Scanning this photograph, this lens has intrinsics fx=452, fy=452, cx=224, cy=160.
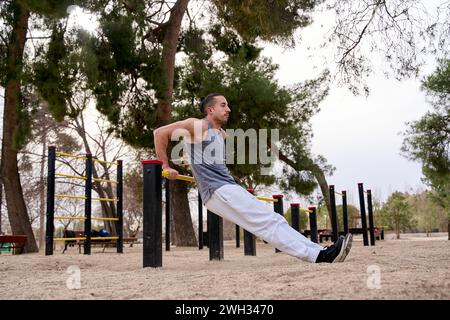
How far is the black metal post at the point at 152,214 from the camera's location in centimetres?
362

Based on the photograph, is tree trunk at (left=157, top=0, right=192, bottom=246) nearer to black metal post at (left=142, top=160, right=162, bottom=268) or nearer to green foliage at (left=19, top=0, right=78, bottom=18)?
green foliage at (left=19, top=0, right=78, bottom=18)

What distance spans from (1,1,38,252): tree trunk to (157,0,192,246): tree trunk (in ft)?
8.99

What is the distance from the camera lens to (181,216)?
1022 cm

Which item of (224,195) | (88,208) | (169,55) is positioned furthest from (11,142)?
(224,195)

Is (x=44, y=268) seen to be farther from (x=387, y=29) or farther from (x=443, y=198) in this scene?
(x=443, y=198)

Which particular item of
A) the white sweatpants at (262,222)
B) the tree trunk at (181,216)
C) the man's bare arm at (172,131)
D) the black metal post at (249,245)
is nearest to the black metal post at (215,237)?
the black metal post at (249,245)

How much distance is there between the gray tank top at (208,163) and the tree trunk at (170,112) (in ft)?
21.6

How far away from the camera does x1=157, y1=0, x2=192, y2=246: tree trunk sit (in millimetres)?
9586

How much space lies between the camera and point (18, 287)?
2602 millimetres

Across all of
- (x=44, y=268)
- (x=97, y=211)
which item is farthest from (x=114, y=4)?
(x=97, y=211)

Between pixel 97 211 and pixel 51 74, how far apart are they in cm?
1913

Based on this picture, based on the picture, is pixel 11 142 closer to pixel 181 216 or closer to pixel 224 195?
pixel 181 216

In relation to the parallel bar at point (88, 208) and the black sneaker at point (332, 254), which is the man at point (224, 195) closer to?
the black sneaker at point (332, 254)

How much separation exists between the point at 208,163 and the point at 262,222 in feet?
1.76
